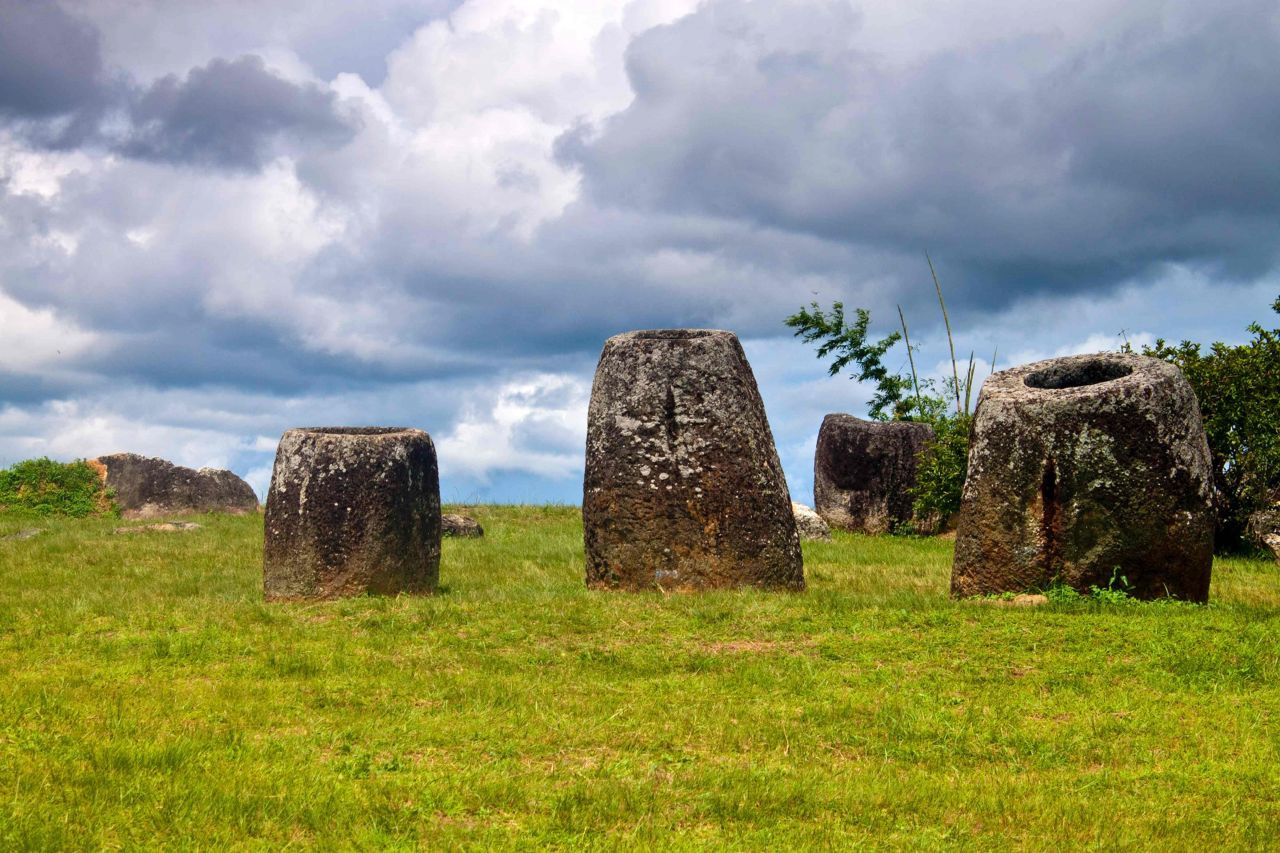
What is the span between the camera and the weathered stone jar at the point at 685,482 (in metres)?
13.9

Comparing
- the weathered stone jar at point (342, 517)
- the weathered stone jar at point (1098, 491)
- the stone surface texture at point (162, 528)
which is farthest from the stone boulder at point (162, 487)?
the weathered stone jar at point (1098, 491)

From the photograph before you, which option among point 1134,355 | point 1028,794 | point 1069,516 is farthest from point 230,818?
point 1134,355

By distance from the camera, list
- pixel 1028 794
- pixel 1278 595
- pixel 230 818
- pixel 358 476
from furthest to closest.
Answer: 1. pixel 1278 595
2. pixel 358 476
3. pixel 1028 794
4. pixel 230 818

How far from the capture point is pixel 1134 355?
1427 centimetres

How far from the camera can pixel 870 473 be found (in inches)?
1062

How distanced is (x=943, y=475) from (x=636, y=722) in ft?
56.8

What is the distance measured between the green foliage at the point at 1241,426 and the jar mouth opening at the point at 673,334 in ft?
38.0

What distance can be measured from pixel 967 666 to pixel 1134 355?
231 inches

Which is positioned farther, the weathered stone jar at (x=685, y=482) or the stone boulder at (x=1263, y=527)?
the stone boulder at (x=1263, y=527)

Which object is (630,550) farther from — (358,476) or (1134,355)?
(1134,355)

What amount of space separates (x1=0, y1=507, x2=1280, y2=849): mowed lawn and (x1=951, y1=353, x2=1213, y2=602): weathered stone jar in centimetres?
69

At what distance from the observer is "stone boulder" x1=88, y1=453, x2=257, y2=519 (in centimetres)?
3203

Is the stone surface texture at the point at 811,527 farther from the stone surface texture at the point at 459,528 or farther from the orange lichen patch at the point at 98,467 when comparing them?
the orange lichen patch at the point at 98,467

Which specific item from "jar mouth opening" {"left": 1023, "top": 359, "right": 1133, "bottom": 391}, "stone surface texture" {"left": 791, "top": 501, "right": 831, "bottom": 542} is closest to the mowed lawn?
"jar mouth opening" {"left": 1023, "top": 359, "right": 1133, "bottom": 391}
